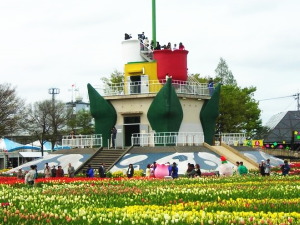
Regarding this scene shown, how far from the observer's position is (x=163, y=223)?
41.1ft

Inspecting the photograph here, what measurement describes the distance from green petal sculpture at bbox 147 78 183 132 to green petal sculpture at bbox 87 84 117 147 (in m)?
3.70

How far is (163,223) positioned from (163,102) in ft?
121

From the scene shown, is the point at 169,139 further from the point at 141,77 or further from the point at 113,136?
the point at 141,77

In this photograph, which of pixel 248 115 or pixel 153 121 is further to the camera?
pixel 248 115

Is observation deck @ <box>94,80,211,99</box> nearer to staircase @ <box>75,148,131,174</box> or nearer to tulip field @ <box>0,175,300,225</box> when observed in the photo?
staircase @ <box>75,148,131,174</box>

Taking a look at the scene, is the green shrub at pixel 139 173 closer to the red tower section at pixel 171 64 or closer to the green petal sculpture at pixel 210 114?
the red tower section at pixel 171 64

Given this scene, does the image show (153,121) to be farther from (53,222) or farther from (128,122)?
(53,222)

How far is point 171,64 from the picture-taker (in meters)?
52.9

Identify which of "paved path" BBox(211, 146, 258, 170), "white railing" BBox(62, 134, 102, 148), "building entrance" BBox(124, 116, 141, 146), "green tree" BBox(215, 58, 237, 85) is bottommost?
"paved path" BBox(211, 146, 258, 170)

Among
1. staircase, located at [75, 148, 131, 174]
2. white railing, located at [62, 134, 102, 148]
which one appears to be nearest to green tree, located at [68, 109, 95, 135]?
white railing, located at [62, 134, 102, 148]

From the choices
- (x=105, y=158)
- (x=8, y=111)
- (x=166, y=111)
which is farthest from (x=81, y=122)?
(x=105, y=158)

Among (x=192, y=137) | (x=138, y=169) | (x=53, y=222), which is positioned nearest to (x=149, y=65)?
(x=192, y=137)

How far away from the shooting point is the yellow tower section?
5247 centimetres

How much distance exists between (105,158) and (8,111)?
16.2 meters
